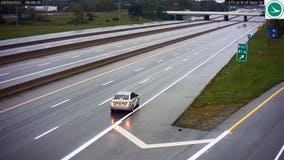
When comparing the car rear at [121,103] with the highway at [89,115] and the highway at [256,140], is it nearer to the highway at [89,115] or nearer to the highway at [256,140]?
the highway at [89,115]

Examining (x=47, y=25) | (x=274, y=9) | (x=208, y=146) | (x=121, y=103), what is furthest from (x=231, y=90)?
(x=47, y=25)

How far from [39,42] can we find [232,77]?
133ft

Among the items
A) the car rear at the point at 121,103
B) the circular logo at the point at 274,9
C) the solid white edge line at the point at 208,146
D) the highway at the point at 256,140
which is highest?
the circular logo at the point at 274,9

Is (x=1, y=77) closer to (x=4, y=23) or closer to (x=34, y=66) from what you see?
(x=34, y=66)

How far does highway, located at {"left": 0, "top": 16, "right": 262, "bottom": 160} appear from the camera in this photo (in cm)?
2423

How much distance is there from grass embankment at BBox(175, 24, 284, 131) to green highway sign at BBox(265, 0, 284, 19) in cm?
1666

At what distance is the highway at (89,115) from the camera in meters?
24.2

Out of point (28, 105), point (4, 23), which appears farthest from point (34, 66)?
point (4, 23)

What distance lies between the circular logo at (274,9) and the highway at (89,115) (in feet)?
38.8

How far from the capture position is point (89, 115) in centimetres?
3269

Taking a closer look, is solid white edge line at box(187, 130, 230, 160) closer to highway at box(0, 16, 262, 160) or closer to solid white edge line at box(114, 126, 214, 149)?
solid white edge line at box(114, 126, 214, 149)

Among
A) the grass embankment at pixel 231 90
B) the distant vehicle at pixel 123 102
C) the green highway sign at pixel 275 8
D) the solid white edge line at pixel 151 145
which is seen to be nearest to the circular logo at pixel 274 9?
the green highway sign at pixel 275 8

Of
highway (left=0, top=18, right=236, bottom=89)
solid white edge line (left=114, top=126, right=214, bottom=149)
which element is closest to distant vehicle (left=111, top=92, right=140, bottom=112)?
solid white edge line (left=114, top=126, right=214, bottom=149)

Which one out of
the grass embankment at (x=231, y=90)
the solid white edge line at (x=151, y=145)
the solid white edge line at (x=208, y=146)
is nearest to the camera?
the solid white edge line at (x=208, y=146)
